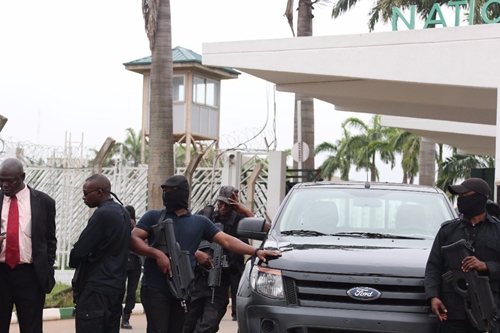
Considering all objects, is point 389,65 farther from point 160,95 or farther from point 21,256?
point 21,256

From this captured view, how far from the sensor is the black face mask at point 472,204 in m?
6.18

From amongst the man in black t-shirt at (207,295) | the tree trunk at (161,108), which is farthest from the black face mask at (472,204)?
the tree trunk at (161,108)

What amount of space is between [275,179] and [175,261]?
1099 cm

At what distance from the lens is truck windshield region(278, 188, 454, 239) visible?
7387 millimetres

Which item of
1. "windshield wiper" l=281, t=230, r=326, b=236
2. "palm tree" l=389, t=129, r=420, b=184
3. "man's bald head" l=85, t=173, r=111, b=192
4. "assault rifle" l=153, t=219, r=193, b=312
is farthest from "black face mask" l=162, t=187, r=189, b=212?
"palm tree" l=389, t=129, r=420, b=184

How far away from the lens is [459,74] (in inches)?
504

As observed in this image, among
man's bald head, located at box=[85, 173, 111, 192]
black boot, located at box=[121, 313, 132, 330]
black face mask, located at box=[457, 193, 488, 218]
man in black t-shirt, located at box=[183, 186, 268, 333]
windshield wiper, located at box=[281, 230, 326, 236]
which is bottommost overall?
black boot, located at box=[121, 313, 132, 330]

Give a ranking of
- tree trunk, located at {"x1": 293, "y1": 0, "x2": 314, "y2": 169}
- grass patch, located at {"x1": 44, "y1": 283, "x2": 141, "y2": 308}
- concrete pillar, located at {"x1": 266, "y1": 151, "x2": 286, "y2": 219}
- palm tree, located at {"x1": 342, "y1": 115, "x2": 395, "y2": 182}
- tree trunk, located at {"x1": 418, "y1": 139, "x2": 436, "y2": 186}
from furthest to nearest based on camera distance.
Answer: palm tree, located at {"x1": 342, "y1": 115, "x2": 395, "y2": 182}
tree trunk, located at {"x1": 418, "y1": 139, "x2": 436, "y2": 186}
tree trunk, located at {"x1": 293, "y1": 0, "x2": 314, "y2": 169}
concrete pillar, located at {"x1": 266, "y1": 151, "x2": 286, "y2": 219}
grass patch, located at {"x1": 44, "y1": 283, "x2": 141, "y2": 308}

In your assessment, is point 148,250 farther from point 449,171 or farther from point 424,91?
point 449,171

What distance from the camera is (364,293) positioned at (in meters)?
6.23

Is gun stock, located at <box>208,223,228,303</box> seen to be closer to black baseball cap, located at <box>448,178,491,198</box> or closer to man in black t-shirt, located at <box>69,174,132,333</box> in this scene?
man in black t-shirt, located at <box>69,174,132,333</box>

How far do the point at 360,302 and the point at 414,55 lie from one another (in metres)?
7.72

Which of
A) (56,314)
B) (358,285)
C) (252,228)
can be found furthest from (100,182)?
(56,314)

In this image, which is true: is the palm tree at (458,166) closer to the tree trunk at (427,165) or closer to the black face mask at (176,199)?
the tree trunk at (427,165)
